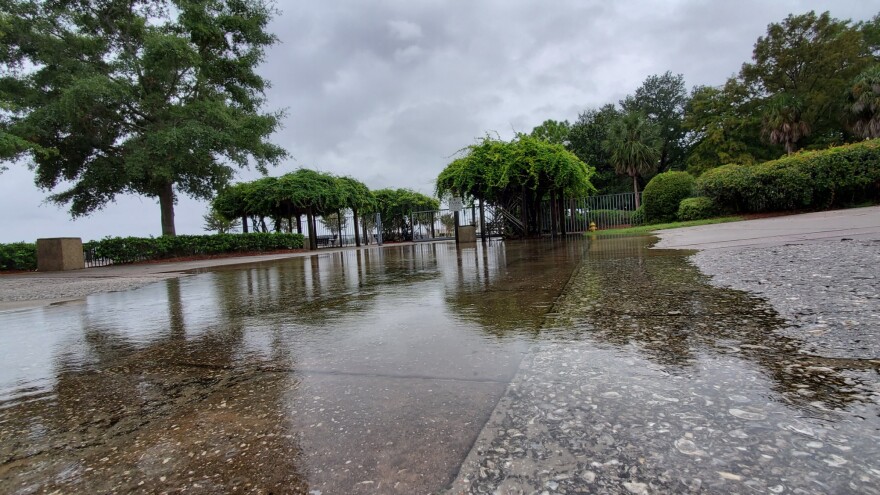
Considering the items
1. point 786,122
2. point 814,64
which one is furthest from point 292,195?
point 814,64

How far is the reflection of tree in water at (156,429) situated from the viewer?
1.05 metres

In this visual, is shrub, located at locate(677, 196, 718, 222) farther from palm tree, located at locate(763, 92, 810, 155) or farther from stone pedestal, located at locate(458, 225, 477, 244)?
palm tree, located at locate(763, 92, 810, 155)

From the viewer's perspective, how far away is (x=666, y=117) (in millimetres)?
41938

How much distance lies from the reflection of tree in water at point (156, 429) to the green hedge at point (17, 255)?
15717mm

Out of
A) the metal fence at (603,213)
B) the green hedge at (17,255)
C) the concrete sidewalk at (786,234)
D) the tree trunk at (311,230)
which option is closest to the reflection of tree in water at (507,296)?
the concrete sidewalk at (786,234)

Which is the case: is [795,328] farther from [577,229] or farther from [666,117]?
[666,117]

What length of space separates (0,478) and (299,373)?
86cm

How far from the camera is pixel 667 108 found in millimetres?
42062

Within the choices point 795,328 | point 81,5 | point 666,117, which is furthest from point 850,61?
point 81,5

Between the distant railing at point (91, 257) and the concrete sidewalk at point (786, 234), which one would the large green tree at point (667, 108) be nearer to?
the concrete sidewalk at point (786, 234)

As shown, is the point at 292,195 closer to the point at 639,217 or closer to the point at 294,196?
the point at 294,196

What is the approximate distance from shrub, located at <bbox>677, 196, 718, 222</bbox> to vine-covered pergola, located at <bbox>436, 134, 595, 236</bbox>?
4.57 m

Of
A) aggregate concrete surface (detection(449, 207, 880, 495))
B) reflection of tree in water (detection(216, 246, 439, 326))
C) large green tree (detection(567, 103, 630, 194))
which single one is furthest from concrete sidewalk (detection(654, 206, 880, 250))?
large green tree (detection(567, 103, 630, 194))

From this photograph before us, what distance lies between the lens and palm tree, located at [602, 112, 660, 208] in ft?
114
